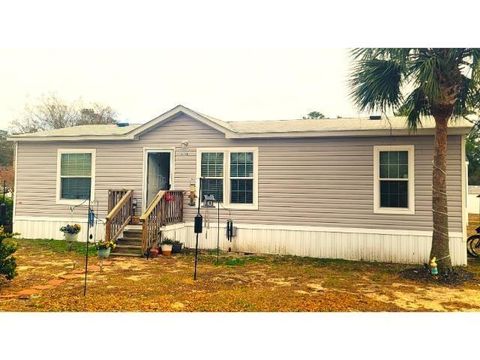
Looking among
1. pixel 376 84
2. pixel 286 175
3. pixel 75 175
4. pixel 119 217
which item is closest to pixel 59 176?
pixel 75 175

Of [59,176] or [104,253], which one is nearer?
[104,253]

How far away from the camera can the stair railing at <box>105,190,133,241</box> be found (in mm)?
7609

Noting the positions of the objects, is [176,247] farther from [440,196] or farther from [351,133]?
[440,196]

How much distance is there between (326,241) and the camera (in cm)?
778

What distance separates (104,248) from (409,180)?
6.60 metres

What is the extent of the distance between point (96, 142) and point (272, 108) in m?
5.34

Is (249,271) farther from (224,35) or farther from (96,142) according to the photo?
(96,142)

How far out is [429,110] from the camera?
21.2 ft

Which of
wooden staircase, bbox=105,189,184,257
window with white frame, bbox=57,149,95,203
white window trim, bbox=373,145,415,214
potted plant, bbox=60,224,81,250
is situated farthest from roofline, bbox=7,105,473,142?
potted plant, bbox=60,224,81,250

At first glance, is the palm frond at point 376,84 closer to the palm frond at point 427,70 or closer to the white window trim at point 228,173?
the palm frond at point 427,70

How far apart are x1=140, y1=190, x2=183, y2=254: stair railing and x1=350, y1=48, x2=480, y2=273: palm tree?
4747mm

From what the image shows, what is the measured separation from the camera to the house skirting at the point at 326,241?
23.6ft
